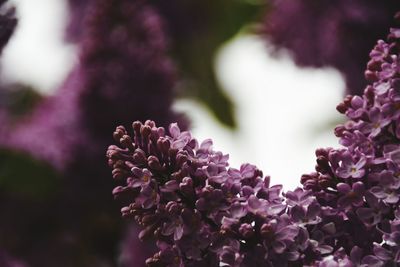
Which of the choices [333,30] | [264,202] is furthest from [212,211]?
[333,30]

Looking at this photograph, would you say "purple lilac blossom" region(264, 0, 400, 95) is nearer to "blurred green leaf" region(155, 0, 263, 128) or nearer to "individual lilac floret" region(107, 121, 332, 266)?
"blurred green leaf" region(155, 0, 263, 128)

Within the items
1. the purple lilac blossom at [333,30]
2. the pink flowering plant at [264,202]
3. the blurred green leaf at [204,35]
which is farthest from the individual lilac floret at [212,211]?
the blurred green leaf at [204,35]

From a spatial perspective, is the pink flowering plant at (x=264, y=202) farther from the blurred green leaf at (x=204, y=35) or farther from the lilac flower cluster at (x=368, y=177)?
the blurred green leaf at (x=204, y=35)

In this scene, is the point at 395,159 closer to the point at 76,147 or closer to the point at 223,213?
the point at 223,213

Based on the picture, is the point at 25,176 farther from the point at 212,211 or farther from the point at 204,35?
the point at 212,211

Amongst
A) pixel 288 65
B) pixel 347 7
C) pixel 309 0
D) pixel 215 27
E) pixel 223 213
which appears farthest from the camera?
pixel 215 27

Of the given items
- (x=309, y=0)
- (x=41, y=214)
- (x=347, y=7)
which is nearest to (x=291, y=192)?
(x=347, y=7)
